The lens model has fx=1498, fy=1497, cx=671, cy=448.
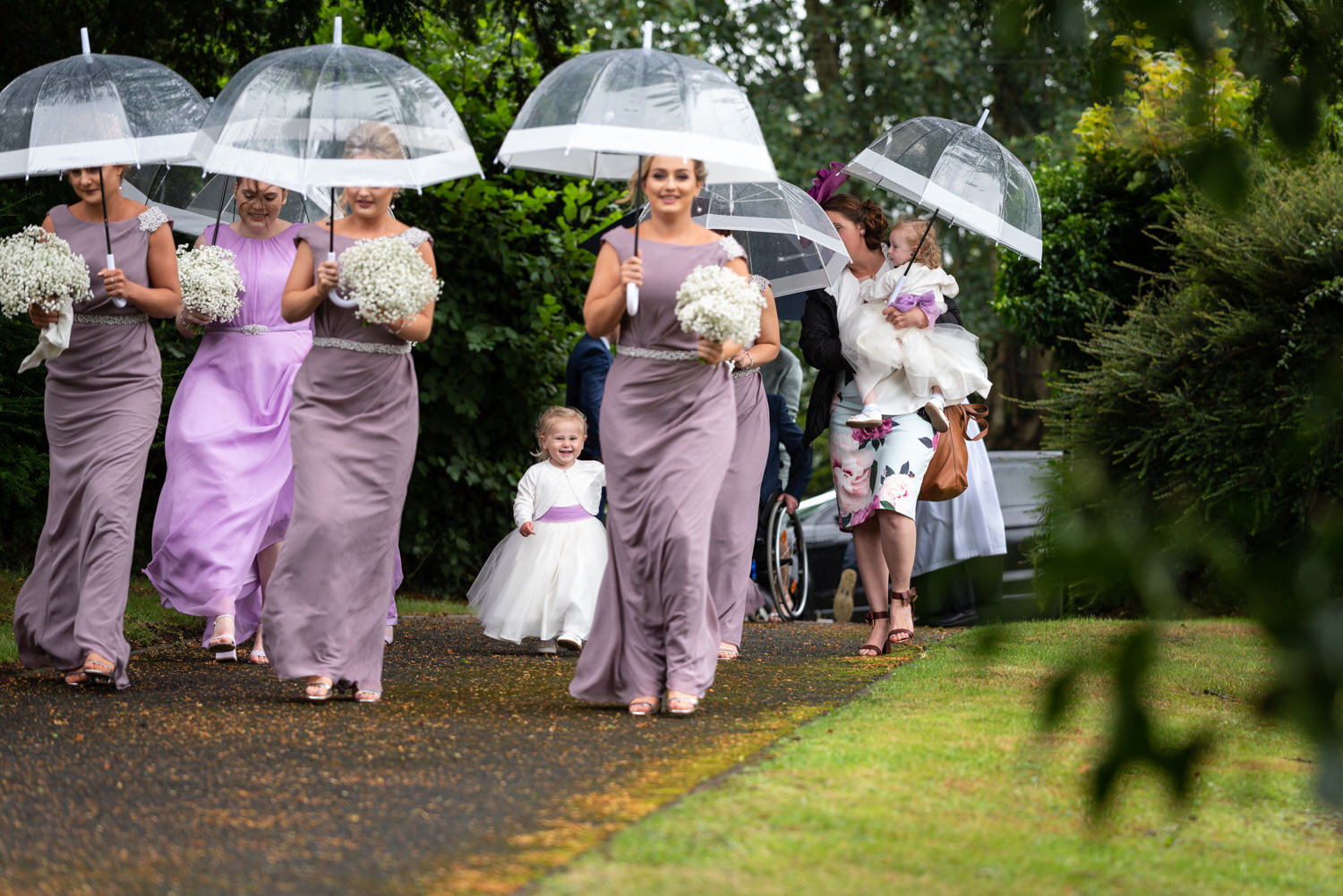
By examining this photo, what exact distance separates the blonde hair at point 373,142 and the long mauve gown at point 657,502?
2.80ft

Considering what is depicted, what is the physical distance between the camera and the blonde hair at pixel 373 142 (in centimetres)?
545

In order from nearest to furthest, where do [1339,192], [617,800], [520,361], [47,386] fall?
[617,800] < [47,386] < [1339,192] < [520,361]

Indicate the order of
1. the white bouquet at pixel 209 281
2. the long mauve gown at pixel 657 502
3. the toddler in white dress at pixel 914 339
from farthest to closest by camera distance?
the toddler in white dress at pixel 914 339, the white bouquet at pixel 209 281, the long mauve gown at pixel 657 502

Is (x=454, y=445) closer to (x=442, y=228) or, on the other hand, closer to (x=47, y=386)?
(x=442, y=228)

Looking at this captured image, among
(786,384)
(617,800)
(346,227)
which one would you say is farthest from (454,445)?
(617,800)

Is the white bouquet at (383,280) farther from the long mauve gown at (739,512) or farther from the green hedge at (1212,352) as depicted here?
the green hedge at (1212,352)

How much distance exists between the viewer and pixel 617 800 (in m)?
3.84

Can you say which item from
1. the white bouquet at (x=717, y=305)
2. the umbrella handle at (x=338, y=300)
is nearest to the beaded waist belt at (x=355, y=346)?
the umbrella handle at (x=338, y=300)

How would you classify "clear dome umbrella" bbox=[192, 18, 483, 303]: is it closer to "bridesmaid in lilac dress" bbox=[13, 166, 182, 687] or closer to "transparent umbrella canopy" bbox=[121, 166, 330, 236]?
"bridesmaid in lilac dress" bbox=[13, 166, 182, 687]

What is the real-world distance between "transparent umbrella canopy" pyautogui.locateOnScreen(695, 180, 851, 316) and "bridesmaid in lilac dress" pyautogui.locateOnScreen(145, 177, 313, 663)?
205 cm

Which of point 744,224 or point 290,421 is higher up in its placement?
point 744,224

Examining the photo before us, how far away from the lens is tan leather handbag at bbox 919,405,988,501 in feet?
24.4

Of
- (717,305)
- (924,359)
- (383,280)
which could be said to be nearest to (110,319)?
(383,280)

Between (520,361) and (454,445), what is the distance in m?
0.80
